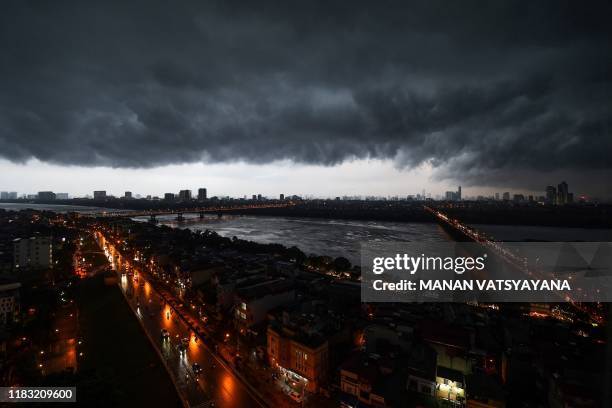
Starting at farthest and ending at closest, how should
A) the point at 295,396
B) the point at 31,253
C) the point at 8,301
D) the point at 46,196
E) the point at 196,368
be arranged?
1. the point at 46,196
2. the point at 31,253
3. the point at 8,301
4. the point at 196,368
5. the point at 295,396

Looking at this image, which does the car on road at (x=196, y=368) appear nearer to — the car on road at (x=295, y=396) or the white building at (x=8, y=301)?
the car on road at (x=295, y=396)

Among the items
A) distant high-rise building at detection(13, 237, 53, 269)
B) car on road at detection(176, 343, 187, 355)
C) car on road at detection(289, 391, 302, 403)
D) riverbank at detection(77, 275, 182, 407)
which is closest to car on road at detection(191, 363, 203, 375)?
riverbank at detection(77, 275, 182, 407)

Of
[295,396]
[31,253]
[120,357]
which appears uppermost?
[31,253]

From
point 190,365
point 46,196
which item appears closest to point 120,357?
point 190,365

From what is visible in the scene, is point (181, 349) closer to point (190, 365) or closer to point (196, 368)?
point (190, 365)

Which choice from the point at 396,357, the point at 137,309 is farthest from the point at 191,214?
the point at 396,357

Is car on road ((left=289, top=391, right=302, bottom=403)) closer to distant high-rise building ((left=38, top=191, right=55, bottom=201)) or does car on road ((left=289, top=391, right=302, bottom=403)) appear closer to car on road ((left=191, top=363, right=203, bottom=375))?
car on road ((left=191, top=363, right=203, bottom=375))

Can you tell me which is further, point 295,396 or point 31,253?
point 31,253

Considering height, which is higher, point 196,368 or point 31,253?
point 31,253
